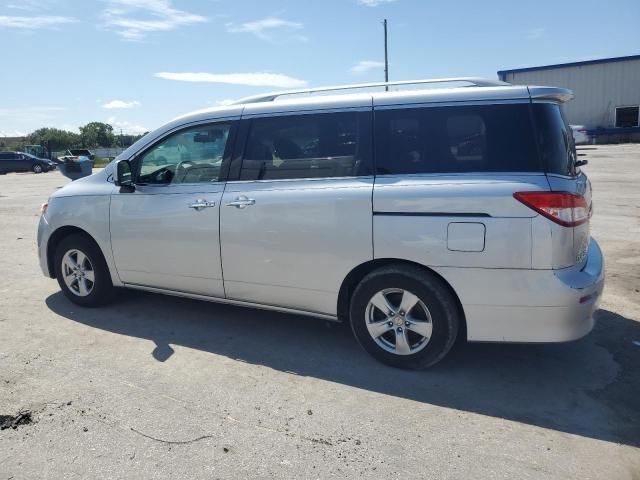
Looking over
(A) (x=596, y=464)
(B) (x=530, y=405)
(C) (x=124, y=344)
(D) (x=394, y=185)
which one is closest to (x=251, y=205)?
(D) (x=394, y=185)

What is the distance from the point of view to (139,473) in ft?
9.08

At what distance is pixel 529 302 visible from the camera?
136 inches

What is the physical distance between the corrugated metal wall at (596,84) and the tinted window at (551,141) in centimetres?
4197

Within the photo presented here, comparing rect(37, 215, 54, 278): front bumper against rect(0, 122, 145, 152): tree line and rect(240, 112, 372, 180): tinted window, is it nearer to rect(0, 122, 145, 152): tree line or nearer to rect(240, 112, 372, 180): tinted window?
rect(240, 112, 372, 180): tinted window

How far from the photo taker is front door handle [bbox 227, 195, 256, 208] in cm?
421

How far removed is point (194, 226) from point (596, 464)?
3.30m

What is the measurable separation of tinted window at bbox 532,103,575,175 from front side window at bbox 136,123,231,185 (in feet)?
7.99

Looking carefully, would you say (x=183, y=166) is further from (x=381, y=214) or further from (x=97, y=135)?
(x=97, y=135)

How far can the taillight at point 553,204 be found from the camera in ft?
10.9

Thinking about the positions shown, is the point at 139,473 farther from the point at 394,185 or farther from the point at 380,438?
the point at 394,185

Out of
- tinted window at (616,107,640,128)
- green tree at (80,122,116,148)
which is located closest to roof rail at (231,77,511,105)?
tinted window at (616,107,640,128)

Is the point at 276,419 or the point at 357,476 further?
the point at 276,419

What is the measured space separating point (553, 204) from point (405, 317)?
1253mm

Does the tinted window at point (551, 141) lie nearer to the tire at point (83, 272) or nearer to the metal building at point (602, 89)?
the tire at point (83, 272)
